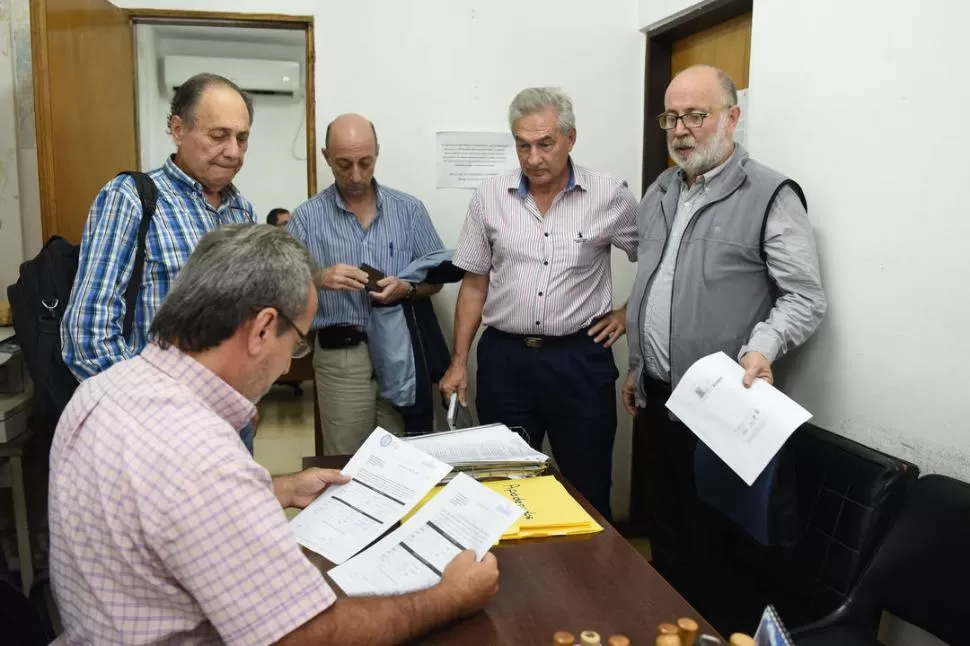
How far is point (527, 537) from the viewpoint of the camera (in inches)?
51.7

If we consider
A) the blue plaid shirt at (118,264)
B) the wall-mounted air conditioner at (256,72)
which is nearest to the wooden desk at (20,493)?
the blue plaid shirt at (118,264)

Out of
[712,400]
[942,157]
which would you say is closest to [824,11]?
[942,157]

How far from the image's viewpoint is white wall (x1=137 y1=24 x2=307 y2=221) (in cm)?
526

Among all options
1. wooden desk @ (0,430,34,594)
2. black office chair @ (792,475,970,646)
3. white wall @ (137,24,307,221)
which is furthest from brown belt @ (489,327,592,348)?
white wall @ (137,24,307,221)

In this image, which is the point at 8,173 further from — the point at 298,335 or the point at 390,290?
the point at 298,335

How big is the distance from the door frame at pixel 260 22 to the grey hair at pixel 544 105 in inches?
36.5

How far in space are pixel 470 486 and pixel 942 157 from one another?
3.95 ft

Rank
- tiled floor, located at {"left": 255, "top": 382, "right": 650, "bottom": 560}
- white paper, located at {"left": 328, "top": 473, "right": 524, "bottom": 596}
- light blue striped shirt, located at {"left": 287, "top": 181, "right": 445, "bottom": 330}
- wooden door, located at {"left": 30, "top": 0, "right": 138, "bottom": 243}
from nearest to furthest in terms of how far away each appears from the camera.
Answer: white paper, located at {"left": 328, "top": 473, "right": 524, "bottom": 596} < wooden door, located at {"left": 30, "top": 0, "right": 138, "bottom": 243} < light blue striped shirt, located at {"left": 287, "top": 181, "right": 445, "bottom": 330} < tiled floor, located at {"left": 255, "top": 382, "right": 650, "bottom": 560}

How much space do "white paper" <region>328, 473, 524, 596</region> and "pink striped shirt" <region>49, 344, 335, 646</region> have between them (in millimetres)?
219

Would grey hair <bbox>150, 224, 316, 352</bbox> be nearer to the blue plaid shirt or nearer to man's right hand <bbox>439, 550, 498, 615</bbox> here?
man's right hand <bbox>439, 550, 498, 615</bbox>

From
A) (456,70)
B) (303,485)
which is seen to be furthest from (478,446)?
(456,70)

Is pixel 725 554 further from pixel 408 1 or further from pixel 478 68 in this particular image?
pixel 408 1

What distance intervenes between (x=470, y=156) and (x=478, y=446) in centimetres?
154

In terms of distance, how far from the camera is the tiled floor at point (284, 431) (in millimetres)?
3998
